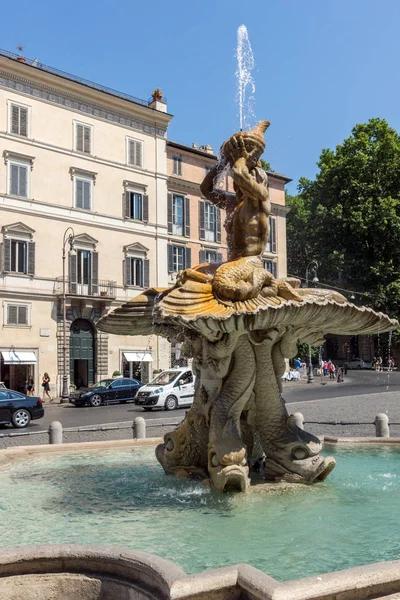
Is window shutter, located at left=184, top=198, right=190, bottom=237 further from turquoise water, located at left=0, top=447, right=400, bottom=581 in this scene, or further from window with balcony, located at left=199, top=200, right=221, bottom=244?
turquoise water, located at left=0, top=447, right=400, bottom=581

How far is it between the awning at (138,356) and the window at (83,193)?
26.0 feet

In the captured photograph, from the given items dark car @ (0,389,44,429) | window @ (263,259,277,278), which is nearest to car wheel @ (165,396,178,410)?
dark car @ (0,389,44,429)

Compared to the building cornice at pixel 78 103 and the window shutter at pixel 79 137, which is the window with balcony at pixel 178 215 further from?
the window shutter at pixel 79 137

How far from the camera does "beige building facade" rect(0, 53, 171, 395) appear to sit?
2961 cm

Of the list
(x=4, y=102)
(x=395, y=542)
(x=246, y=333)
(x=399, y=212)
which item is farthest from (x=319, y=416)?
(x=399, y=212)

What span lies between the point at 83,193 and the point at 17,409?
1687cm

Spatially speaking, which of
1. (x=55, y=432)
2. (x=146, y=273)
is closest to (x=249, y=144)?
(x=55, y=432)

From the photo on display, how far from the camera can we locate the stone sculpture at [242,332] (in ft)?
20.1

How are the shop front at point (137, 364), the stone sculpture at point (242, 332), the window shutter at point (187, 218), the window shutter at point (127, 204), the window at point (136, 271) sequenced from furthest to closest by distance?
the window shutter at point (187, 218) < the window shutter at point (127, 204) < the window at point (136, 271) < the shop front at point (137, 364) < the stone sculpture at point (242, 332)

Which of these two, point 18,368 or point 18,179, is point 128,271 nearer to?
point 18,179

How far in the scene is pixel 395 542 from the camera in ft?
14.9

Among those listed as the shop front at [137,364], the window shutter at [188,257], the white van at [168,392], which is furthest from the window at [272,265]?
the white van at [168,392]

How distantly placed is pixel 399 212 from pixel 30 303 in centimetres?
2545

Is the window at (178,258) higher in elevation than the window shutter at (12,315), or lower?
higher
